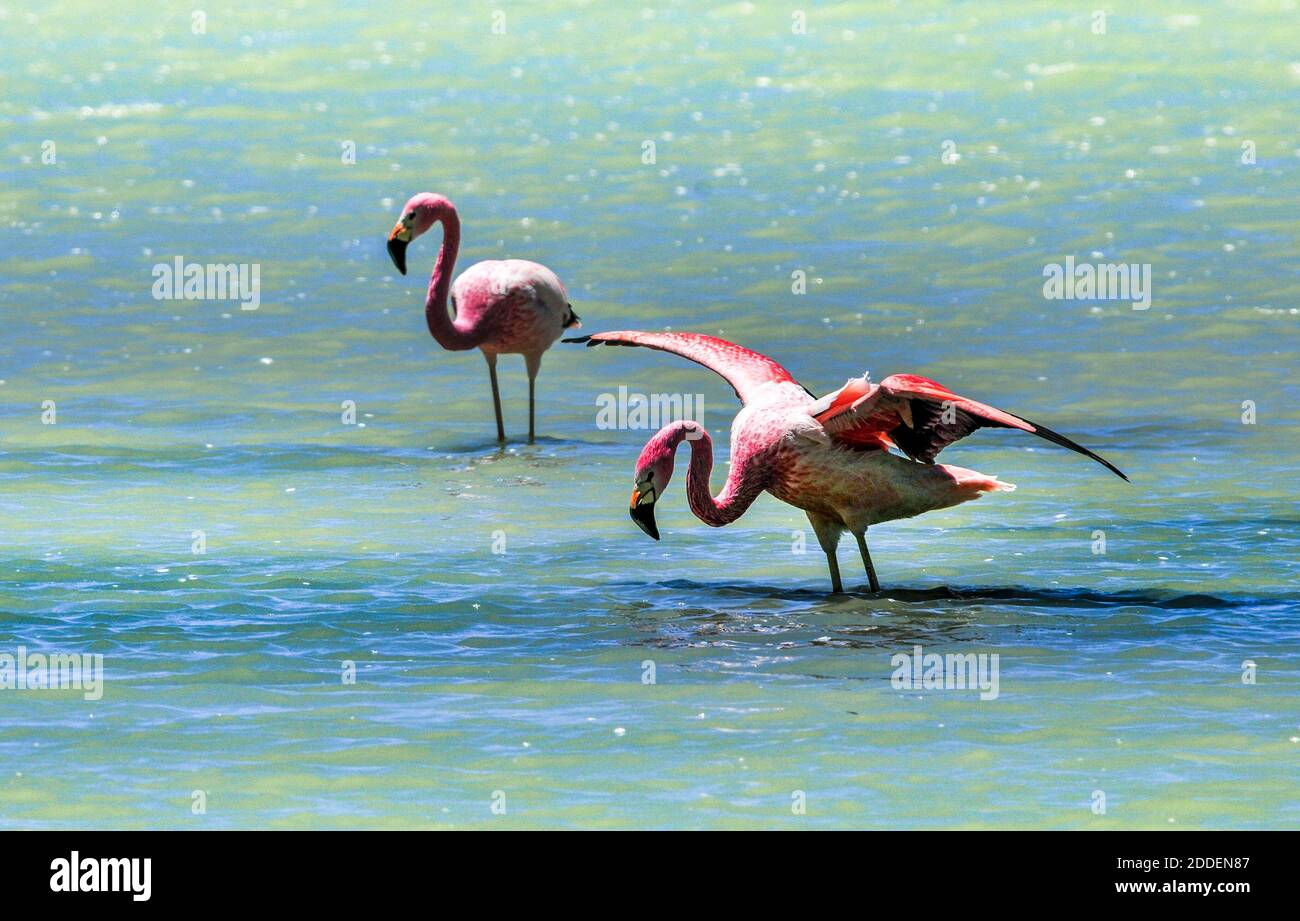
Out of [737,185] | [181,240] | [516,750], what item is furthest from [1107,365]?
[516,750]

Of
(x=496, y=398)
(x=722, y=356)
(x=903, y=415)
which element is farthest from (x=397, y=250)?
(x=903, y=415)

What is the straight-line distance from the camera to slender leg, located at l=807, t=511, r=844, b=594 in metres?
12.3

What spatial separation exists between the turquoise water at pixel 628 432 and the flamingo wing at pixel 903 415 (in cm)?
88

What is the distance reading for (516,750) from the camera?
9133 mm

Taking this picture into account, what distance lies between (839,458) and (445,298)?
6.70 m

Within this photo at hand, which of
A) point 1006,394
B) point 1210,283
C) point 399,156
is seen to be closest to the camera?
point 1006,394

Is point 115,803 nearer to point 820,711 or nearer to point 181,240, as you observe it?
point 820,711

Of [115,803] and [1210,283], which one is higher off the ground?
[1210,283]

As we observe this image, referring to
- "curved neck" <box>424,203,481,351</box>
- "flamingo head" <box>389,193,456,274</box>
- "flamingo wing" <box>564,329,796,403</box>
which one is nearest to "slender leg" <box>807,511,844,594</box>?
"flamingo wing" <box>564,329,796,403</box>

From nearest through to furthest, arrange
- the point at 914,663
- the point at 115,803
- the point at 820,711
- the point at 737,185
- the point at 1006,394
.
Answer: the point at 115,803
the point at 820,711
the point at 914,663
the point at 1006,394
the point at 737,185

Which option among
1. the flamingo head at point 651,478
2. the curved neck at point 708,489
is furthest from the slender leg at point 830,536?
the flamingo head at point 651,478

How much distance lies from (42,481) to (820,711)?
815 cm

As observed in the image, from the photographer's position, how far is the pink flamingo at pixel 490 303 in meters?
17.8

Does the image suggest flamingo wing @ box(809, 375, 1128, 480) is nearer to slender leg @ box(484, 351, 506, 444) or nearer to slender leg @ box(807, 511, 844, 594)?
slender leg @ box(807, 511, 844, 594)
